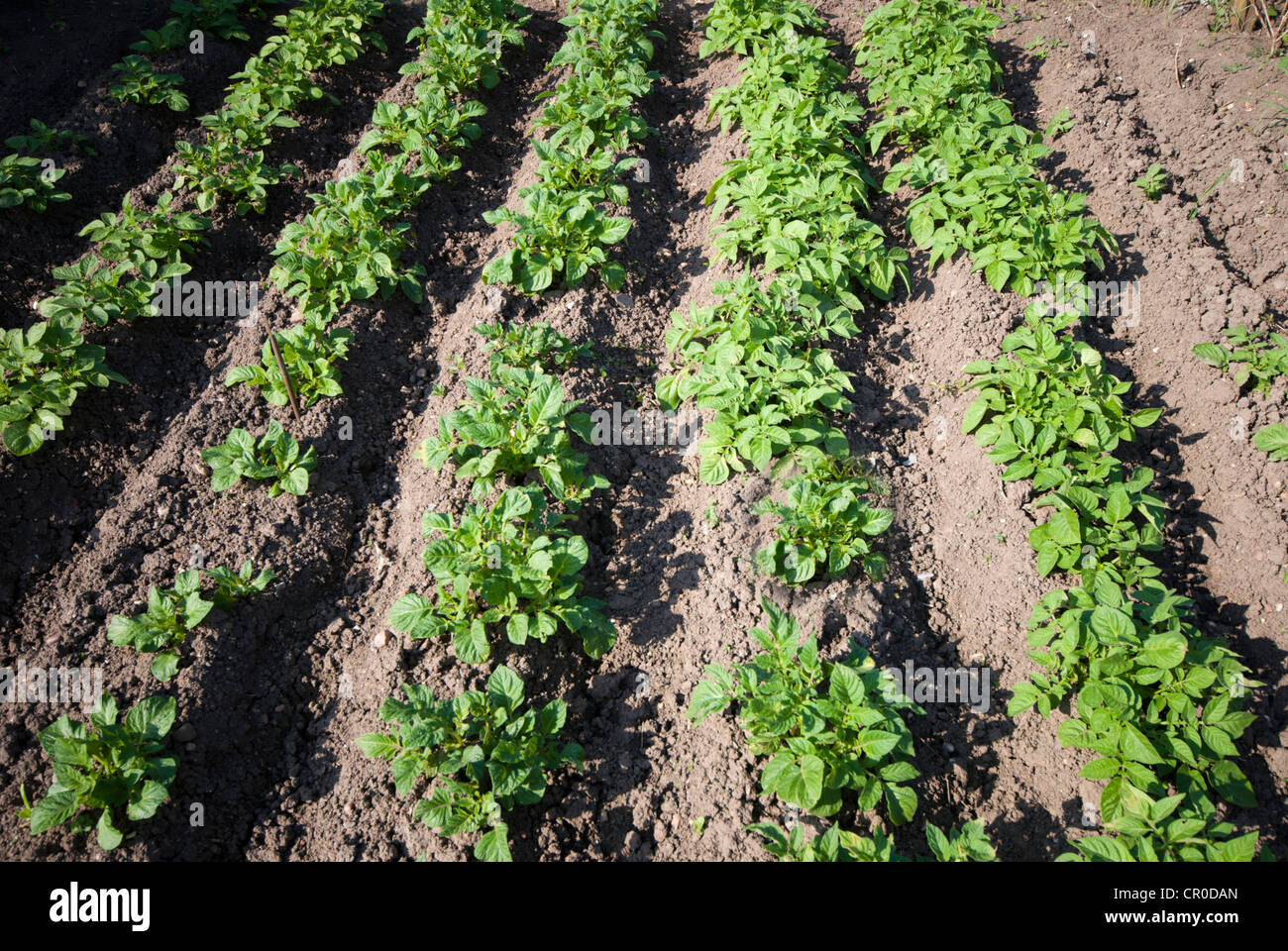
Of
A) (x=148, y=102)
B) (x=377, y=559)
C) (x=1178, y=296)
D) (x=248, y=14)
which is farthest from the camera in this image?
(x=248, y=14)

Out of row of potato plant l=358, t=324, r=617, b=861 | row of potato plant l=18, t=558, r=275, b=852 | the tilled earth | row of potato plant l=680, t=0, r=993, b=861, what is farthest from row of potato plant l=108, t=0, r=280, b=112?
row of potato plant l=18, t=558, r=275, b=852

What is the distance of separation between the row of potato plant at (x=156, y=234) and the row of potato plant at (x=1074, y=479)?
166 inches

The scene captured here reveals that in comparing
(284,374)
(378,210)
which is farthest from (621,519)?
(378,210)

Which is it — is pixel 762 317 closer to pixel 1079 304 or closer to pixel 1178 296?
pixel 1079 304

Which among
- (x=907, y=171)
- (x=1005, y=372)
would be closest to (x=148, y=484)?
(x=1005, y=372)

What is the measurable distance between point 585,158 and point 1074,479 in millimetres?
3555

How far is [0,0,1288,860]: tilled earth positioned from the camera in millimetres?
2850

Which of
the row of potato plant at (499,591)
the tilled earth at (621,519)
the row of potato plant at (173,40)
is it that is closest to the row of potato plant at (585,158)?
the tilled earth at (621,519)

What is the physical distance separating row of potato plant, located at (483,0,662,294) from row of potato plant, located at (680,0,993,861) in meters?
0.65

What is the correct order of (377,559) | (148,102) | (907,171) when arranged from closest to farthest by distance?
1. (377,559)
2. (907,171)
3. (148,102)

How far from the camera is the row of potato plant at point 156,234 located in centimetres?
373

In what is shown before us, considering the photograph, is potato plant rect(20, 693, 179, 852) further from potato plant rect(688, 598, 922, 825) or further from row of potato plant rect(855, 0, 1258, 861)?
row of potato plant rect(855, 0, 1258, 861)

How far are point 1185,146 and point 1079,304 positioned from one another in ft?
7.02

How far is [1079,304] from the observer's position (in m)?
4.13
